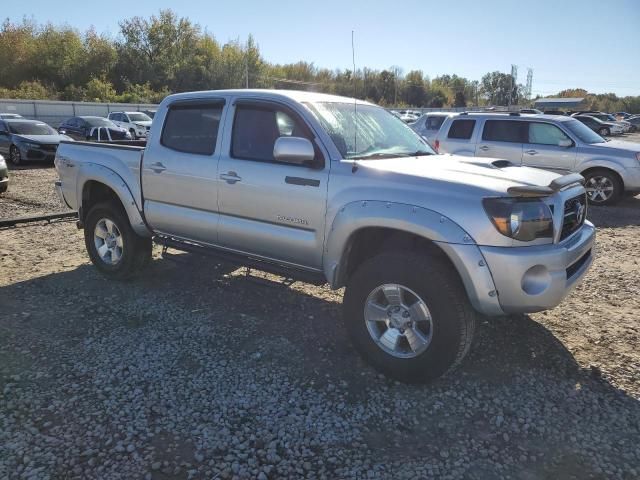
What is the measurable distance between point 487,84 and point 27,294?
5383 inches

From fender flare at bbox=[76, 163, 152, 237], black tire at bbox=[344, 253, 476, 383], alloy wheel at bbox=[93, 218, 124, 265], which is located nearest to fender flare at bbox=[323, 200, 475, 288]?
black tire at bbox=[344, 253, 476, 383]

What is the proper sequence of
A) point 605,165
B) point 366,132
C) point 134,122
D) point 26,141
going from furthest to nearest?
point 134,122 < point 26,141 < point 605,165 < point 366,132

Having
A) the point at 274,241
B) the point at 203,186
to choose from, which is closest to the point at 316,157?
the point at 274,241

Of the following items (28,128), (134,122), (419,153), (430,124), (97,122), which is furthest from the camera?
(134,122)

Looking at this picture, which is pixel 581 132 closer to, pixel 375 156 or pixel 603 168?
pixel 603 168

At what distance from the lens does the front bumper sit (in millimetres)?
3100

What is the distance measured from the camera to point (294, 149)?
363 cm

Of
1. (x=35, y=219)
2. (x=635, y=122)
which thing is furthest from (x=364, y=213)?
(x=635, y=122)

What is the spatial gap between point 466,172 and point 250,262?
1927 millimetres

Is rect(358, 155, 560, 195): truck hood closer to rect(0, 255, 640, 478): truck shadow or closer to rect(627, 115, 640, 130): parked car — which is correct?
rect(0, 255, 640, 478): truck shadow

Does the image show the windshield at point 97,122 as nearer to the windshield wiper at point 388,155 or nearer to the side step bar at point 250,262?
the side step bar at point 250,262

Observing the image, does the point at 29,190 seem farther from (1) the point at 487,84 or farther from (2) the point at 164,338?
(1) the point at 487,84

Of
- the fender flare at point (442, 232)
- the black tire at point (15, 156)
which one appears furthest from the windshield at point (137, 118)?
the fender flare at point (442, 232)

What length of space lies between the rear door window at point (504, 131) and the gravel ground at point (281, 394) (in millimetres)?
5928
